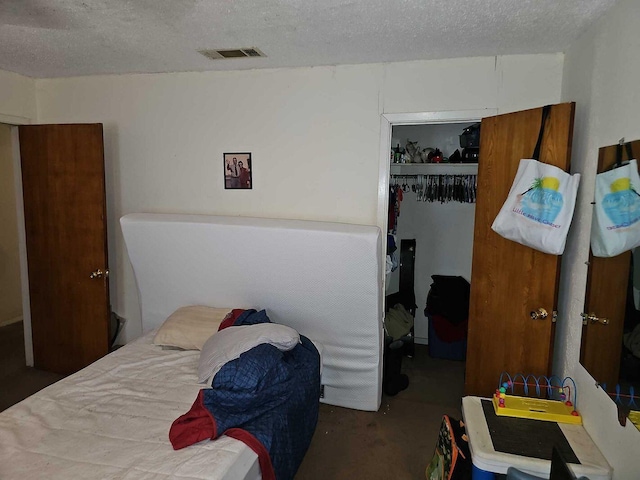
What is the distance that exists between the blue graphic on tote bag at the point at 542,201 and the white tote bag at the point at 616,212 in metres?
0.21

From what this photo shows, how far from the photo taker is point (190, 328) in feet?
8.30

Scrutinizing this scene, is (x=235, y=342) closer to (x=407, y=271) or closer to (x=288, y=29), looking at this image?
(x=288, y=29)

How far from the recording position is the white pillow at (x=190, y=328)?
248cm

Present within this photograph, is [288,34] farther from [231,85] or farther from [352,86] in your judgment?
[231,85]

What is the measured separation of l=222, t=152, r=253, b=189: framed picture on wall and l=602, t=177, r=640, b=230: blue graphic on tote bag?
2.06 meters

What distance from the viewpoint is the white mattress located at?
4.90 feet

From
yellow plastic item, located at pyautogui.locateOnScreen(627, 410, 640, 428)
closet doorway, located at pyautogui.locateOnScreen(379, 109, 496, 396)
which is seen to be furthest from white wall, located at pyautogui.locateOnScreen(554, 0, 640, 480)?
closet doorway, located at pyautogui.locateOnScreen(379, 109, 496, 396)

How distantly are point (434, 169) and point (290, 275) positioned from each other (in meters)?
1.89

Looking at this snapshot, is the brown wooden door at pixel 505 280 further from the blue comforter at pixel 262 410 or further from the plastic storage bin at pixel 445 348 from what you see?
the plastic storage bin at pixel 445 348

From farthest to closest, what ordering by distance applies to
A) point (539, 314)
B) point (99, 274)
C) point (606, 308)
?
point (99, 274)
point (539, 314)
point (606, 308)

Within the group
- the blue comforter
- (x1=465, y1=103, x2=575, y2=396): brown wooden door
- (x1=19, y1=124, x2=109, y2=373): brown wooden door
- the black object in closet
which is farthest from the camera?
the black object in closet

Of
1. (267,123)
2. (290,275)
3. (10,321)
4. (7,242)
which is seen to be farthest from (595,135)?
(10,321)

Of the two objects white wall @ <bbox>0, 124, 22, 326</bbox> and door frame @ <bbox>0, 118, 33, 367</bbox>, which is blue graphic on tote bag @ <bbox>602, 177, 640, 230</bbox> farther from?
white wall @ <bbox>0, 124, 22, 326</bbox>

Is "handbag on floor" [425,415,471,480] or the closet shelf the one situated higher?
the closet shelf
